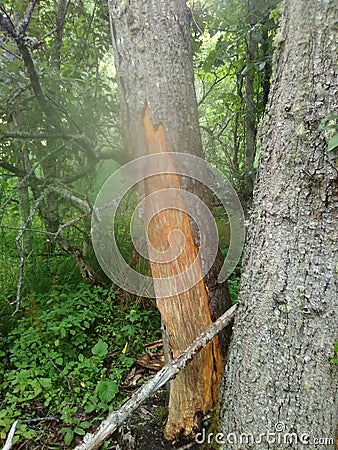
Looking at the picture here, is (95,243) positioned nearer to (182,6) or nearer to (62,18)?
(182,6)

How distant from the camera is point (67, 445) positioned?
1.75 meters

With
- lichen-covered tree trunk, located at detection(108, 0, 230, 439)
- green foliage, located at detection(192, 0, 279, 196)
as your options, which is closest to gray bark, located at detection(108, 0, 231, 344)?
lichen-covered tree trunk, located at detection(108, 0, 230, 439)

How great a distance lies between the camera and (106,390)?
1.96 m

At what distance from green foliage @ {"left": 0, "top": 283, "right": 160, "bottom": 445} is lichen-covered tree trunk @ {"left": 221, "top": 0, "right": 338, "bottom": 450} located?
0.94 metres

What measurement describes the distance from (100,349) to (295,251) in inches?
55.7

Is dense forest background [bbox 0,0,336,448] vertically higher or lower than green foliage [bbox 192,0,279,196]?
lower

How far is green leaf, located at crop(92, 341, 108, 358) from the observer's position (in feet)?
7.22

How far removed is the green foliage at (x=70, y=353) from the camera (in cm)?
195

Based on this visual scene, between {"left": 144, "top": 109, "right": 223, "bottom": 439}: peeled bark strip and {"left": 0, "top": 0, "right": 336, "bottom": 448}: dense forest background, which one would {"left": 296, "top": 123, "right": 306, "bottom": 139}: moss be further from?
{"left": 0, "top": 0, "right": 336, "bottom": 448}: dense forest background

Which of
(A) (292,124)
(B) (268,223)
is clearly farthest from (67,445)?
(A) (292,124)

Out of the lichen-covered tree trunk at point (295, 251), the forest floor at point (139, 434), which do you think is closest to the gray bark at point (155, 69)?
the lichen-covered tree trunk at point (295, 251)

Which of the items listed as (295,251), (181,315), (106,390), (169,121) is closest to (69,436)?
(106,390)

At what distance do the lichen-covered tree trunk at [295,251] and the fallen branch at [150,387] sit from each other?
6.0 inches

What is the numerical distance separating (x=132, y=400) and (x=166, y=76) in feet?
4.24
